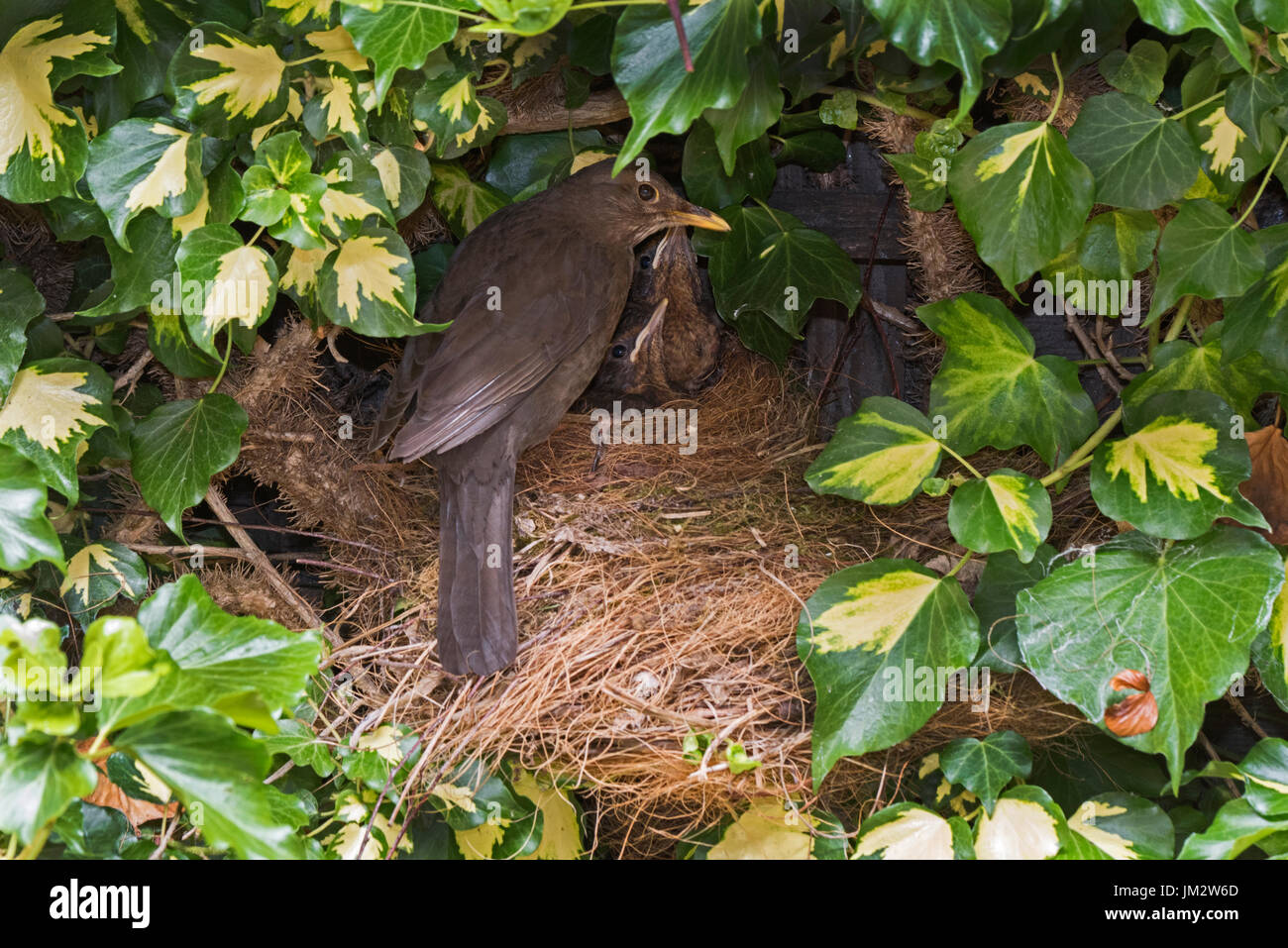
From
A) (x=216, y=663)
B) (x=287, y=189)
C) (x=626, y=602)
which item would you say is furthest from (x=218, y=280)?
(x=626, y=602)

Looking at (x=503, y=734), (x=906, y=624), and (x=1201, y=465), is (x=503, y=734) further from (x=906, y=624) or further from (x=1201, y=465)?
(x=1201, y=465)

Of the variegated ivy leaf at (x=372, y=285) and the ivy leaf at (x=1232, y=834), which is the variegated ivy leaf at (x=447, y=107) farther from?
the ivy leaf at (x=1232, y=834)

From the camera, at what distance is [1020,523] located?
4.72 ft

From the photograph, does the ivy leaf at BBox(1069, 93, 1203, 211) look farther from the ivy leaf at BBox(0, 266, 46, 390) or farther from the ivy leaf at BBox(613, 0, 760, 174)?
the ivy leaf at BBox(0, 266, 46, 390)

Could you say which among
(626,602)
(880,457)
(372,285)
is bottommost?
(626,602)

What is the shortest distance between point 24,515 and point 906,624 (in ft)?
3.77

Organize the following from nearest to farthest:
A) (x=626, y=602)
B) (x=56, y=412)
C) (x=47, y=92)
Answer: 1. (x=47, y=92)
2. (x=56, y=412)
3. (x=626, y=602)

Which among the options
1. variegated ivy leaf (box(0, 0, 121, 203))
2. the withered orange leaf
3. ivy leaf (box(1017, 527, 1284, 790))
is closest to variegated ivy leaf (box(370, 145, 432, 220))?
variegated ivy leaf (box(0, 0, 121, 203))

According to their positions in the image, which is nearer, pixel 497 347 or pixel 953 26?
pixel 953 26

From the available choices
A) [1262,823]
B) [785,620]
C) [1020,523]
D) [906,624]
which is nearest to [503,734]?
[785,620]

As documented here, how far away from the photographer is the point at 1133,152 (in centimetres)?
153

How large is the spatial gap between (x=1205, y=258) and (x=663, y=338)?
4.45 feet

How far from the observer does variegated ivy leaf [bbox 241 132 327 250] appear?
1.49 metres

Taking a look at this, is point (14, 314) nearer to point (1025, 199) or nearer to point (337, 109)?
point (337, 109)
